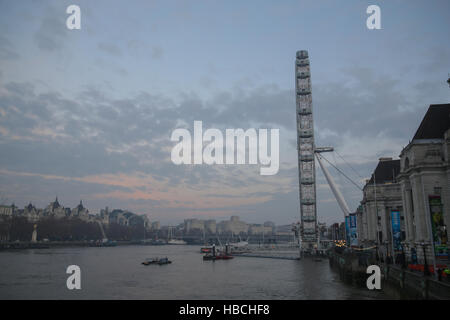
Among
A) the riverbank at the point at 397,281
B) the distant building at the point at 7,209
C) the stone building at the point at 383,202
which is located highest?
the distant building at the point at 7,209

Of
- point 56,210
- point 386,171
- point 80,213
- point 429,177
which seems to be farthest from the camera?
point 80,213

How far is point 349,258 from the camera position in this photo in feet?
130

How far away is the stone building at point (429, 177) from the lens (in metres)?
29.9

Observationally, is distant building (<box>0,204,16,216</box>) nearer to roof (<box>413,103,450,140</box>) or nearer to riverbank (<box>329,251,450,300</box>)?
riverbank (<box>329,251,450,300</box>)

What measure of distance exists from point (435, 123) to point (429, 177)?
5566 mm

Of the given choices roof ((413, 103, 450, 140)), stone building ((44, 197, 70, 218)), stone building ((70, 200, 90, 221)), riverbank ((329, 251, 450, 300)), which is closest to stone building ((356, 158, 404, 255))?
riverbank ((329, 251, 450, 300))

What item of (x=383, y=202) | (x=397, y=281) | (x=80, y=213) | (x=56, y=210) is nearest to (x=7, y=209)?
(x=56, y=210)

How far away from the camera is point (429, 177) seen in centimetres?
3141

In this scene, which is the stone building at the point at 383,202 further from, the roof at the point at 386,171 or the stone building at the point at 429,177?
the stone building at the point at 429,177

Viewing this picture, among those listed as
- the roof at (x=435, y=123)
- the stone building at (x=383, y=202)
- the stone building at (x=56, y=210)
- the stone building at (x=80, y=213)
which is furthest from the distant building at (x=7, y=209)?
the roof at (x=435, y=123)

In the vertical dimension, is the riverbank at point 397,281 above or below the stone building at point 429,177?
below

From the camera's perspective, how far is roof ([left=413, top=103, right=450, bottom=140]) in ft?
109

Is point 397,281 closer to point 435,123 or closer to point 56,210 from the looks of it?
point 435,123
